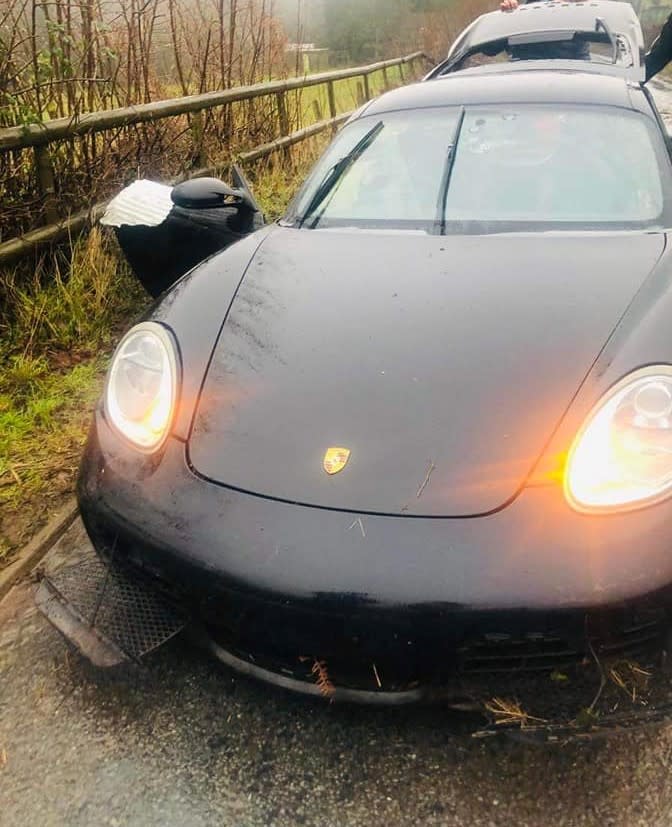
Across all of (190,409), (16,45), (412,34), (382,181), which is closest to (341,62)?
(412,34)

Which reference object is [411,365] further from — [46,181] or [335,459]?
[46,181]

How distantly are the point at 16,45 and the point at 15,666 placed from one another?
3.14m

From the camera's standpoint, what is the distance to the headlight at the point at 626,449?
143cm

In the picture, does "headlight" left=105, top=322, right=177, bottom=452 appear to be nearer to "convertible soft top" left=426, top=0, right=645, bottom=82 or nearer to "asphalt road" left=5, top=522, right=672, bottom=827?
"asphalt road" left=5, top=522, right=672, bottom=827

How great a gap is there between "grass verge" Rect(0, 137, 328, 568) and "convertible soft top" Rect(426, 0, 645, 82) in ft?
7.51

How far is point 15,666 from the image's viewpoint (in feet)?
6.23

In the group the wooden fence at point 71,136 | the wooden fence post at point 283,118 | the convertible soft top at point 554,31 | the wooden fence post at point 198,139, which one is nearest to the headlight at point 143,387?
the wooden fence at point 71,136

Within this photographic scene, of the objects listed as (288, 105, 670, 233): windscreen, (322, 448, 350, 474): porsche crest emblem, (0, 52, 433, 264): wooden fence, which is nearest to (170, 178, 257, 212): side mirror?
(288, 105, 670, 233): windscreen

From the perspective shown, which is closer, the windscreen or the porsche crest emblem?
the porsche crest emblem

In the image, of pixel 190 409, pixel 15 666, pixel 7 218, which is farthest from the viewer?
pixel 7 218

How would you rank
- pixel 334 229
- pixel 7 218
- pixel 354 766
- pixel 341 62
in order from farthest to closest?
pixel 341 62 → pixel 7 218 → pixel 334 229 → pixel 354 766

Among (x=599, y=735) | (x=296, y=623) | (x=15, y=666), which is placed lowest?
(x=15, y=666)

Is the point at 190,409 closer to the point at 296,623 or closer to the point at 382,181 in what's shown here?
the point at 296,623

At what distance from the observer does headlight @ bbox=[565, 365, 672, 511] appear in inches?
56.4
